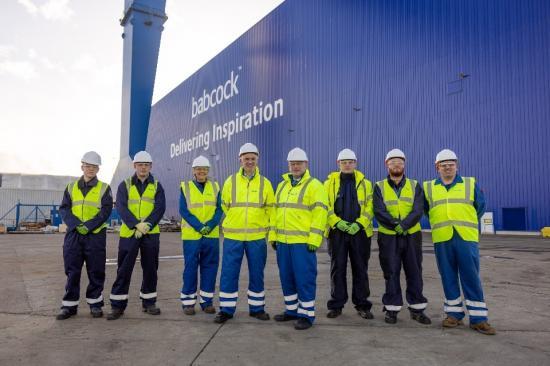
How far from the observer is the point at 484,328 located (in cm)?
361

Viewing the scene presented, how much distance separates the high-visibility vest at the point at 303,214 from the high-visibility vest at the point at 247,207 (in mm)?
206

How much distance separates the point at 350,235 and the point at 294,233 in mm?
705

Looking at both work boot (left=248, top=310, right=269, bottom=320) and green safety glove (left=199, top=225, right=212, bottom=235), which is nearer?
work boot (left=248, top=310, right=269, bottom=320)

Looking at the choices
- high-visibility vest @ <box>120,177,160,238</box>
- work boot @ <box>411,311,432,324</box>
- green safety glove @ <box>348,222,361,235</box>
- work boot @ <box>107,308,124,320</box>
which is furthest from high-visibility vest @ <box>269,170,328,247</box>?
work boot @ <box>107,308,124,320</box>

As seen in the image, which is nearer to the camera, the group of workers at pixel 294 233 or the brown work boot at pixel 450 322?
the brown work boot at pixel 450 322

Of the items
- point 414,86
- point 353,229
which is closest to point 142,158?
point 353,229

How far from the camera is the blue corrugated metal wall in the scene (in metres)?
15.2

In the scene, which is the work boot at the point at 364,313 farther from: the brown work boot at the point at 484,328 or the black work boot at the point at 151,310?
the black work boot at the point at 151,310

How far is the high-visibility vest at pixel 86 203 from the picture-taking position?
437 cm

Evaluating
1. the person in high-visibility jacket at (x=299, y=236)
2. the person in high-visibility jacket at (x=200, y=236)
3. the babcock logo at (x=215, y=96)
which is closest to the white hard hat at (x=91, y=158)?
the person in high-visibility jacket at (x=200, y=236)

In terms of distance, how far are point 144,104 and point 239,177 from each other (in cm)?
2591

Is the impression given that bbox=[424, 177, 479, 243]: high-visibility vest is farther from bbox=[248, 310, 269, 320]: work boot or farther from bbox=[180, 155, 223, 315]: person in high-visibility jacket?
bbox=[180, 155, 223, 315]: person in high-visibility jacket

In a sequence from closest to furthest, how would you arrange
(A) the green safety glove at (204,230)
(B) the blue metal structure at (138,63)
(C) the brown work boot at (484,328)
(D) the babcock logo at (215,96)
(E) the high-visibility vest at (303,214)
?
1. (C) the brown work boot at (484,328)
2. (E) the high-visibility vest at (303,214)
3. (A) the green safety glove at (204,230)
4. (B) the blue metal structure at (138,63)
5. (D) the babcock logo at (215,96)

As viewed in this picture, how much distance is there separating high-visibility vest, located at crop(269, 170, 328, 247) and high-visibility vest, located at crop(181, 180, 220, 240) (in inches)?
33.9
